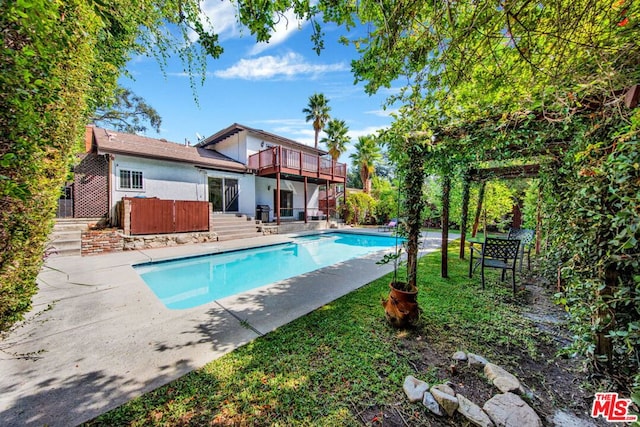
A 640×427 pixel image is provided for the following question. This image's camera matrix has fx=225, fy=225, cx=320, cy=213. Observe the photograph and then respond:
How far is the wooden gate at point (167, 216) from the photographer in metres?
8.89

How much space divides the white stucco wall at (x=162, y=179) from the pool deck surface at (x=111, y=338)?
617 cm

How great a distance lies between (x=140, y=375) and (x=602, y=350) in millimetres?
4406

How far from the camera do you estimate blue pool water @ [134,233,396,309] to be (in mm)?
5539

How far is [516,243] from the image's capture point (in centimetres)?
452

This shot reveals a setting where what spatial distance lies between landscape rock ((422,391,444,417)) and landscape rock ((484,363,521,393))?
2.25 ft

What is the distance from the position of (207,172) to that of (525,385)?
14.0 m

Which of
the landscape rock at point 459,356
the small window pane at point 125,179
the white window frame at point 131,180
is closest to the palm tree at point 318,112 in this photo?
the white window frame at point 131,180

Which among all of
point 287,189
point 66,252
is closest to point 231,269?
point 66,252

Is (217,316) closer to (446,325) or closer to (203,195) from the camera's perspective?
(446,325)

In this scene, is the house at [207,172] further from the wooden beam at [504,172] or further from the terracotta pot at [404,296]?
the terracotta pot at [404,296]

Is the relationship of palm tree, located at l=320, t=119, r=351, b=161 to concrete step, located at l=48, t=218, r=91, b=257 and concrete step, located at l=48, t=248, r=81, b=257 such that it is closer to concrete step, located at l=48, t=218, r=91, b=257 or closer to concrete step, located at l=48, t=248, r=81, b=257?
concrete step, located at l=48, t=218, r=91, b=257

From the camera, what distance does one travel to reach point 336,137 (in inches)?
822

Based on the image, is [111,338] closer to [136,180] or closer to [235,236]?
[235,236]

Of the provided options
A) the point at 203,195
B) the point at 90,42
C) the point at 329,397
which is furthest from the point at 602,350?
the point at 203,195
